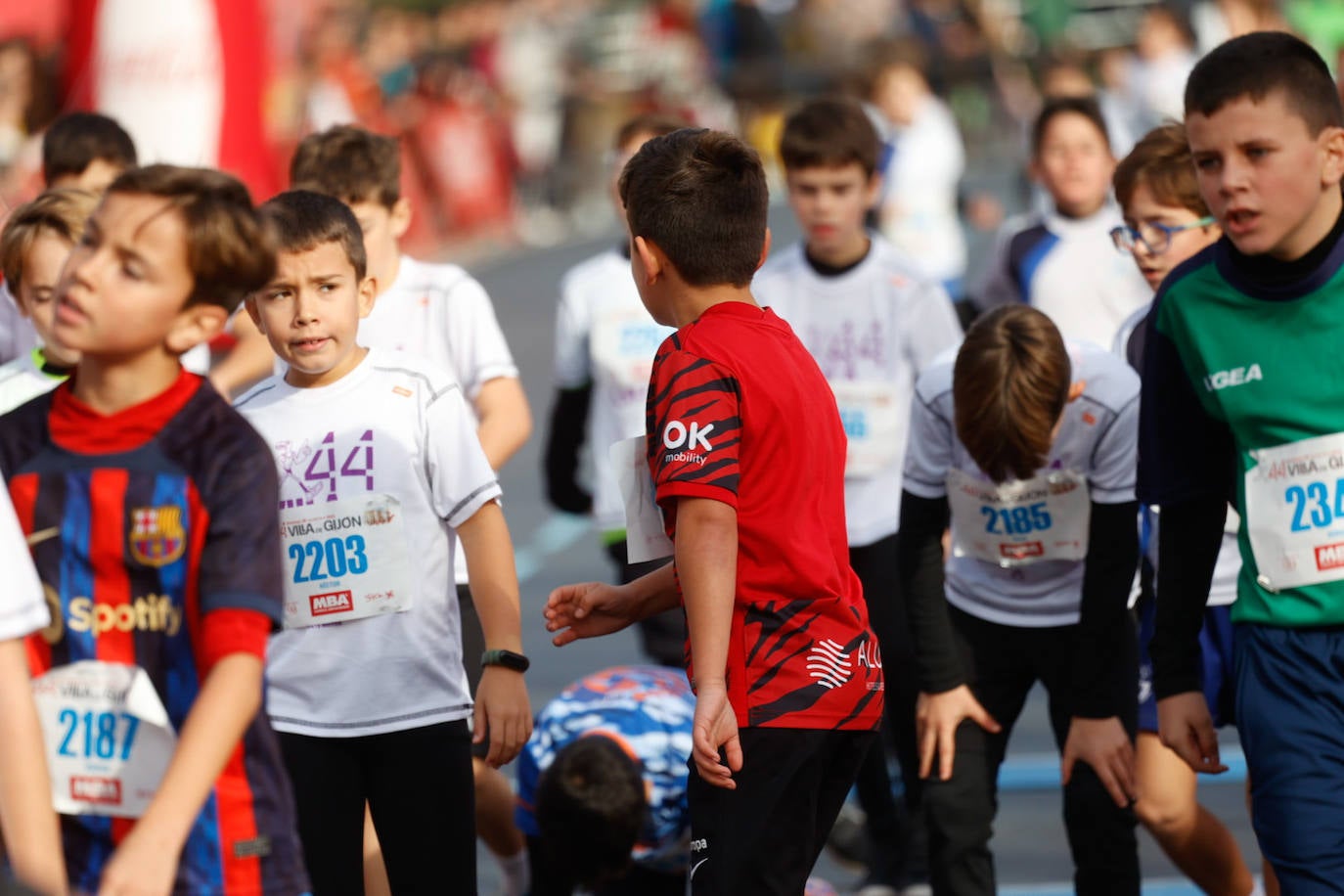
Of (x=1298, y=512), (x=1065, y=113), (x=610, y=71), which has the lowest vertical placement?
(x=1298, y=512)

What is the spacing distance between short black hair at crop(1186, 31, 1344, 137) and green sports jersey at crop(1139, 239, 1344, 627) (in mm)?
266

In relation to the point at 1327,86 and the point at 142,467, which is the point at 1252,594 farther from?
the point at 142,467

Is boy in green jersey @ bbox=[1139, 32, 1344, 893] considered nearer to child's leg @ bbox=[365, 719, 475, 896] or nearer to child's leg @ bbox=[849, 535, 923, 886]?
child's leg @ bbox=[365, 719, 475, 896]

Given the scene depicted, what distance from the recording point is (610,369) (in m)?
6.56

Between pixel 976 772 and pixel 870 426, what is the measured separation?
5.13 ft

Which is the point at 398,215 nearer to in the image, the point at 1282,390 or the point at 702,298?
the point at 702,298

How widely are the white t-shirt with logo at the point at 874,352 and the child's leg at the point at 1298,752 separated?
2361mm

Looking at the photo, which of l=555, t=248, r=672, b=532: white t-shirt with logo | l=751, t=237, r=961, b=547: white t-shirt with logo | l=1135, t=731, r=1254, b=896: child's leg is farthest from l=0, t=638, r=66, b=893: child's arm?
l=555, t=248, r=672, b=532: white t-shirt with logo

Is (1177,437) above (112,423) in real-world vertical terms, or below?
below

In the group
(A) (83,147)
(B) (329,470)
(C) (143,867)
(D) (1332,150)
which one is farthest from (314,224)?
(A) (83,147)

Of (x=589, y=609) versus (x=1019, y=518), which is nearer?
(x=589, y=609)

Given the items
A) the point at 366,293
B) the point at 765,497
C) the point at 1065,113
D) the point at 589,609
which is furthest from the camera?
the point at 1065,113

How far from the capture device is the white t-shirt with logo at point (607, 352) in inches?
257

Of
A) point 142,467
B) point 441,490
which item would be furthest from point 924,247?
point 142,467
